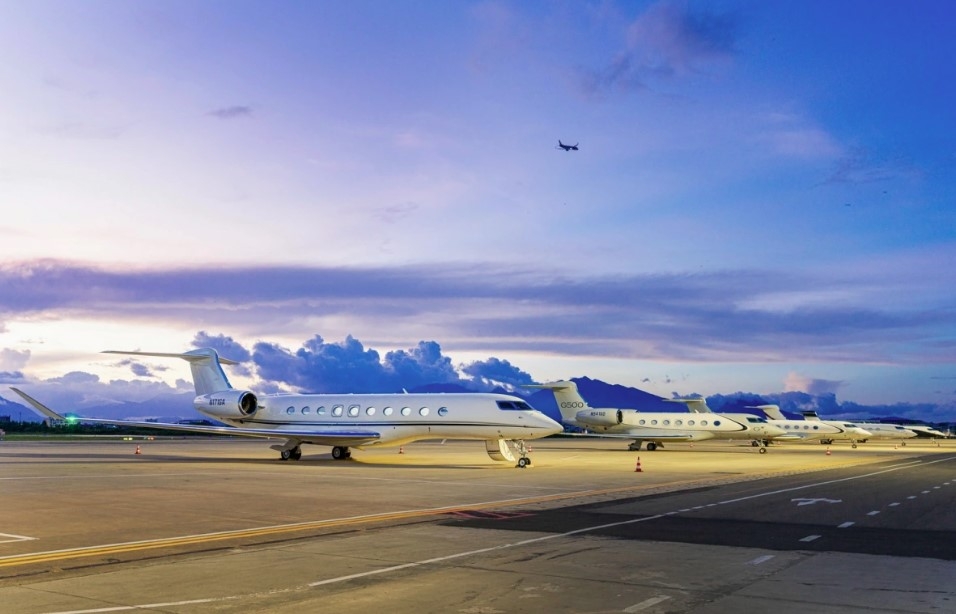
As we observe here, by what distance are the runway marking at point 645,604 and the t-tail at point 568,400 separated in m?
55.1

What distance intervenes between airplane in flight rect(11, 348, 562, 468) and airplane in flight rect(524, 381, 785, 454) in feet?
85.9

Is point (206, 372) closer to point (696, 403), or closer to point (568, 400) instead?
point (568, 400)

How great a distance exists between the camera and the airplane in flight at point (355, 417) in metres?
32.3

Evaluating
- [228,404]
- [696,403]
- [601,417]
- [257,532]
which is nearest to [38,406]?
[228,404]

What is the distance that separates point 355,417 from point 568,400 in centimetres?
3117

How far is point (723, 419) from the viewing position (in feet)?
199

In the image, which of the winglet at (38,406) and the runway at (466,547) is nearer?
the runway at (466,547)

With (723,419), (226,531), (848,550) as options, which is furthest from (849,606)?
(723,419)

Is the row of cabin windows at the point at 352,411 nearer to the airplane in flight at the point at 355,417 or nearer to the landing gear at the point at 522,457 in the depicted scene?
the airplane in flight at the point at 355,417

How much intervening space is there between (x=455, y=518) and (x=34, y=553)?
7140mm

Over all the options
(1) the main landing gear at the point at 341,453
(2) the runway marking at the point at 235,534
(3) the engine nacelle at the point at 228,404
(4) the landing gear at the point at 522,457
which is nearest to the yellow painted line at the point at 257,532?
(2) the runway marking at the point at 235,534

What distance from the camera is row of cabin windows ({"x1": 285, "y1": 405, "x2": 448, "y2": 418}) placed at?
34.3 m

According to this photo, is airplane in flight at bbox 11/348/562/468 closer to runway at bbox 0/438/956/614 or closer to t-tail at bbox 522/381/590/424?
runway at bbox 0/438/956/614

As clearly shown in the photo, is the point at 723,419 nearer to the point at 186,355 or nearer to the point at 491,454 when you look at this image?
the point at 491,454
